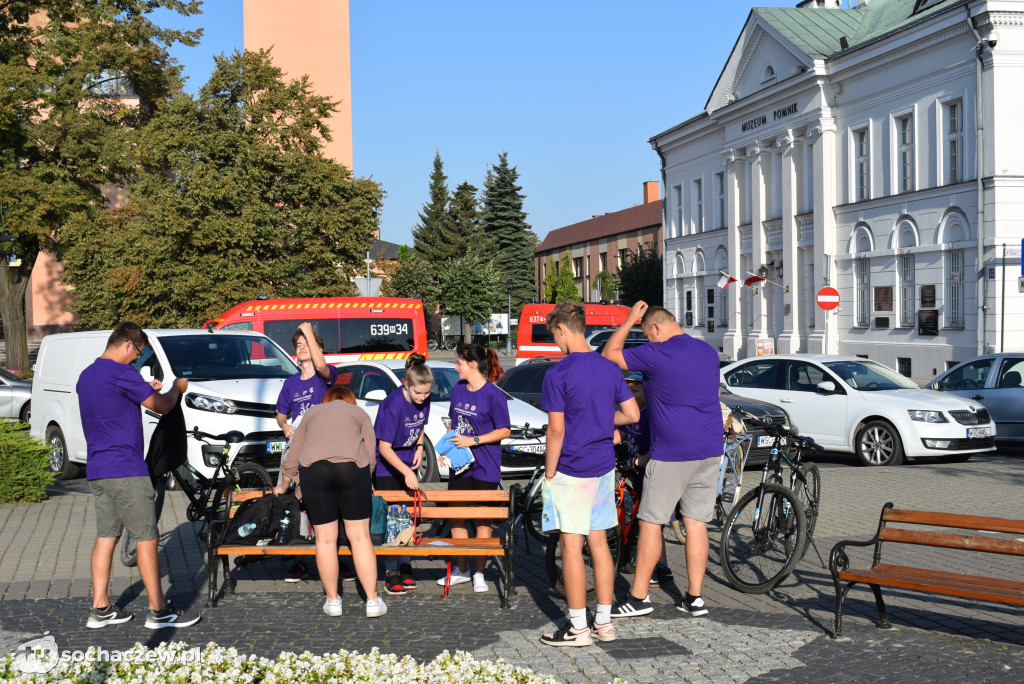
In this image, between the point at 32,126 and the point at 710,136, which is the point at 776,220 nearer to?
the point at 710,136

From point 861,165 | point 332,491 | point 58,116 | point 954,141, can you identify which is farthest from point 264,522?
point 861,165

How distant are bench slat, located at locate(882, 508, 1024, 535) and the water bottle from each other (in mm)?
3808

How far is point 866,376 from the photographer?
14836mm

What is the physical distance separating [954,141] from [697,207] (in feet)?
56.6

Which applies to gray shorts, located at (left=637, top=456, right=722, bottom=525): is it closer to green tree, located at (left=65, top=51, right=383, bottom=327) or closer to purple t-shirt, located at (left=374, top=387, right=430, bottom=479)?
purple t-shirt, located at (left=374, top=387, right=430, bottom=479)

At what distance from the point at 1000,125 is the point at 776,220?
11.8m

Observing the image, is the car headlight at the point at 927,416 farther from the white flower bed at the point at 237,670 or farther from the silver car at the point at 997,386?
the white flower bed at the point at 237,670

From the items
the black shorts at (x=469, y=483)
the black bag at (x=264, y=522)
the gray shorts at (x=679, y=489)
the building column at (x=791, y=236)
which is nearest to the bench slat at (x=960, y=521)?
the gray shorts at (x=679, y=489)

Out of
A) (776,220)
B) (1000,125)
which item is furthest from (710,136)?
(1000,125)

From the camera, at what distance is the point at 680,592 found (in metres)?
7.21

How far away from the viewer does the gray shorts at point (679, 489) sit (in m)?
6.38

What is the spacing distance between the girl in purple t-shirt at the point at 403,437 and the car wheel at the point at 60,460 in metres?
7.76

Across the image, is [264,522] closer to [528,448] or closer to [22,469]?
[22,469]

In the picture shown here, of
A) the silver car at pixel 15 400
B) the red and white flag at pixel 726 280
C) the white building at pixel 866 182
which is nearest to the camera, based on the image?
the silver car at pixel 15 400
